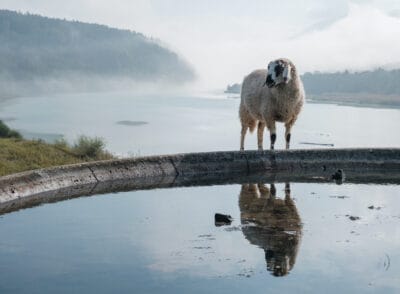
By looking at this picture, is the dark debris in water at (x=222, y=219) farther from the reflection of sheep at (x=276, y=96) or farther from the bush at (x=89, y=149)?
the bush at (x=89, y=149)

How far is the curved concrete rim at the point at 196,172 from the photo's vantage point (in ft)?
30.7

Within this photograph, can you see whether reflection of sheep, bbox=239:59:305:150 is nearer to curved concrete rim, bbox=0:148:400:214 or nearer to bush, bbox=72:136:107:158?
curved concrete rim, bbox=0:148:400:214

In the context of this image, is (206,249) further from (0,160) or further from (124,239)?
(0,160)

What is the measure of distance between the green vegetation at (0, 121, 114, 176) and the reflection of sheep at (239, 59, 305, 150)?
5225 mm

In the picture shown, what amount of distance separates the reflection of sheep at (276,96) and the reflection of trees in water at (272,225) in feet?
10.6

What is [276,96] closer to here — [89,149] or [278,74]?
[278,74]

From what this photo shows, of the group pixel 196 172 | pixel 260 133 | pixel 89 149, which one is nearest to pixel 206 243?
pixel 196 172

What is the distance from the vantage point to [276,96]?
1326cm

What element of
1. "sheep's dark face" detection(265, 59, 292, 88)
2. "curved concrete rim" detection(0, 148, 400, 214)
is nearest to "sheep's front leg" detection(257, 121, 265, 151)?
"sheep's dark face" detection(265, 59, 292, 88)

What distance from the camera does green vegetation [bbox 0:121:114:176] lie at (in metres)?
14.2

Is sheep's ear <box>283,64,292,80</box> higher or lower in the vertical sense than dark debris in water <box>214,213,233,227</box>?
higher

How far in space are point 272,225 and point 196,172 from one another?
13.6 feet

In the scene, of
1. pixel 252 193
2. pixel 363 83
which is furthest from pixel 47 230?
pixel 363 83

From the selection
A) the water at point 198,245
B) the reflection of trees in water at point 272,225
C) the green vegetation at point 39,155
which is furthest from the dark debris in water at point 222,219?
the green vegetation at point 39,155
